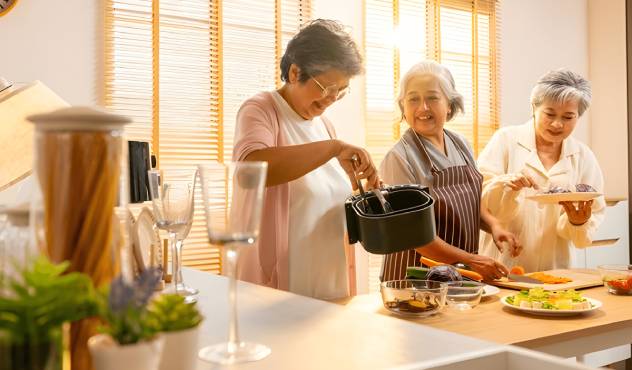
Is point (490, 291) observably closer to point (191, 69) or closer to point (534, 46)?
point (191, 69)

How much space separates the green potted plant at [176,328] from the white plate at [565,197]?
2.06 metres

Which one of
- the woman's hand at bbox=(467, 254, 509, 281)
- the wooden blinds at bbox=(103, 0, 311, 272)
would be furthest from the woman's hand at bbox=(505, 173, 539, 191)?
Answer: the wooden blinds at bbox=(103, 0, 311, 272)

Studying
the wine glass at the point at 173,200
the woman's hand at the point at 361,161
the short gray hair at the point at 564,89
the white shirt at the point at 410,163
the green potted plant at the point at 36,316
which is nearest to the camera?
the green potted plant at the point at 36,316

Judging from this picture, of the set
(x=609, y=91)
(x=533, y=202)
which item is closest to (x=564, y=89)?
(x=533, y=202)

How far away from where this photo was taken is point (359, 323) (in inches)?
38.0

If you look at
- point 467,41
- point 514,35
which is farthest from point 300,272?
point 514,35

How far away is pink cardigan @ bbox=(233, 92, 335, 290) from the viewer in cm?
194

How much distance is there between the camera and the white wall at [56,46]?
10.3 ft

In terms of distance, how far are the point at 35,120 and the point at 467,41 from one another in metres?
4.64

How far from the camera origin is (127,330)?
504 millimetres

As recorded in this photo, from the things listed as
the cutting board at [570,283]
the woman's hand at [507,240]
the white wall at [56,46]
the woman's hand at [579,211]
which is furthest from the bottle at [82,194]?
the white wall at [56,46]

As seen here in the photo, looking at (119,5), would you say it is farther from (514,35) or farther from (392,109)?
(514,35)

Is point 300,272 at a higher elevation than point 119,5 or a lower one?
lower

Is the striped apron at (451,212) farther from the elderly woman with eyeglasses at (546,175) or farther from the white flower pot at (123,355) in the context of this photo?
the white flower pot at (123,355)
